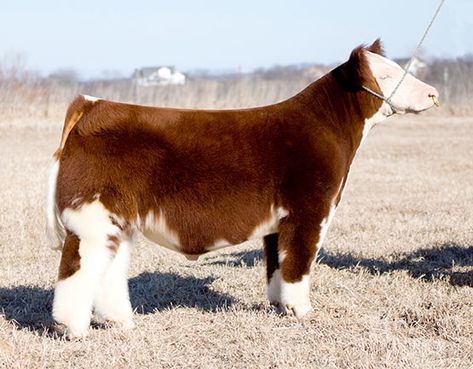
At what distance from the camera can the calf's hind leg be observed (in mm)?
5055

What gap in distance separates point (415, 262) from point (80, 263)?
371 centimetres

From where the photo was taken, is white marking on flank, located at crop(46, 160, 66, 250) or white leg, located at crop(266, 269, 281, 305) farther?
white leg, located at crop(266, 269, 281, 305)

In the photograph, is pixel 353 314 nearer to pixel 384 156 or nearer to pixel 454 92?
pixel 384 156

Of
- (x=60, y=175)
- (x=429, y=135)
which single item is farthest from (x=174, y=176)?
(x=429, y=135)

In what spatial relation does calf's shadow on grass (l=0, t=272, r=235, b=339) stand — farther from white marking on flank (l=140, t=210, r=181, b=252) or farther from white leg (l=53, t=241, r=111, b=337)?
white marking on flank (l=140, t=210, r=181, b=252)

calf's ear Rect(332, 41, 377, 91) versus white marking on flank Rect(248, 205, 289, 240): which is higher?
calf's ear Rect(332, 41, 377, 91)

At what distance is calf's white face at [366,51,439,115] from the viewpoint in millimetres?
5449

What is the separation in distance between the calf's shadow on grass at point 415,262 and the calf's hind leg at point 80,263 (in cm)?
277

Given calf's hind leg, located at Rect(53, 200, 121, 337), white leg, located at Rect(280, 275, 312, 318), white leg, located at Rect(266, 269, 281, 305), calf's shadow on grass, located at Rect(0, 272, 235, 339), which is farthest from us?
calf's shadow on grass, located at Rect(0, 272, 235, 339)

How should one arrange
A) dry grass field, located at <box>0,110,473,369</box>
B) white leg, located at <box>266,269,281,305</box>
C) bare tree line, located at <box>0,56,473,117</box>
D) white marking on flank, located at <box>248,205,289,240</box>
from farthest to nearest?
bare tree line, located at <box>0,56,473,117</box>, white leg, located at <box>266,269,281,305</box>, white marking on flank, located at <box>248,205,289,240</box>, dry grass field, located at <box>0,110,473,369</box>

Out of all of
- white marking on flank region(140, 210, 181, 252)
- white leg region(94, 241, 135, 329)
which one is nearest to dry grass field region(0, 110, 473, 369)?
white leg region(94, 241, 135, 329)

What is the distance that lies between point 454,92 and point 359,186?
22.7 metres

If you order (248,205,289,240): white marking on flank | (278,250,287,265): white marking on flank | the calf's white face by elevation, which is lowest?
(278,250,287,265): white marking on flank

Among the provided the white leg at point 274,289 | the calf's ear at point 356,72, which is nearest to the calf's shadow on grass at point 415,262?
the white leg at point 274,289
